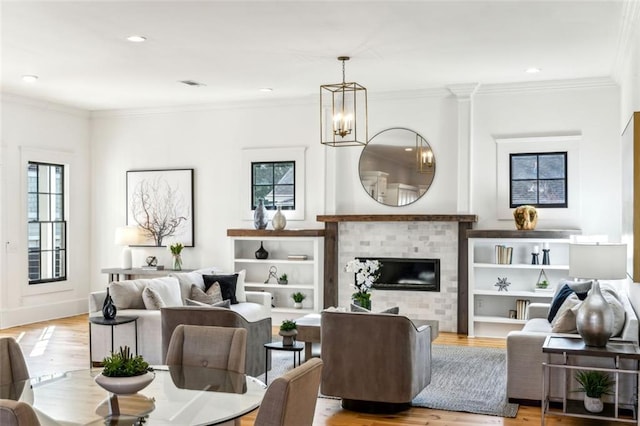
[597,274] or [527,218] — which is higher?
[527,218]

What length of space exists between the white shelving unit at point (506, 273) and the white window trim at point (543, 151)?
32cm

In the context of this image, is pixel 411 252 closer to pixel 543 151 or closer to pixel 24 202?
pixel 543 151

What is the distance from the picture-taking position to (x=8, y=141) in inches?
339

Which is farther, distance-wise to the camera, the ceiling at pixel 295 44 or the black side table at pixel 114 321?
the black side table at pixel 114 321

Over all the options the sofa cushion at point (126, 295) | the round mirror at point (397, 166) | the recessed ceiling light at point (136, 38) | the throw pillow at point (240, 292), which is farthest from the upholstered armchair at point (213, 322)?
the round mirror at point (397, 166)

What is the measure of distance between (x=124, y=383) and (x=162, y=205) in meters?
7.05

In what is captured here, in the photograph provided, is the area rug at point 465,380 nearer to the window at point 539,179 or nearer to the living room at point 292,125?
the living room at point 292,125

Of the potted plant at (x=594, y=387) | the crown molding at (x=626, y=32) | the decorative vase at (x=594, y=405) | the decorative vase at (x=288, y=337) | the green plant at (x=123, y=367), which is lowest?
the decorative vase at (x=594, y=405)

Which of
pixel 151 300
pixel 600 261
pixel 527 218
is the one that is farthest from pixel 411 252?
pixel 600 261

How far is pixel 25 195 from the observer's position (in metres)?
8.80

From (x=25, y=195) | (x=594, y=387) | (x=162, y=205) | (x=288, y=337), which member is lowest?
(x=594, y=387)

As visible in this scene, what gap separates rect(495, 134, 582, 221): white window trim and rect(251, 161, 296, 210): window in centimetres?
267

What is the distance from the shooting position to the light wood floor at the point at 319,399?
4574 millimetres

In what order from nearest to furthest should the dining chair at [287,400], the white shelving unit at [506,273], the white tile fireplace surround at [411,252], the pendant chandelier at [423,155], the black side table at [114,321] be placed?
1. the dining chair at [287,400]
2. the black side table at [114,321]
3. the white shelving unit at [506,273]
4. the white tile fireplace surround at [411,252]
5. the pendant chandelier at [423,155]
